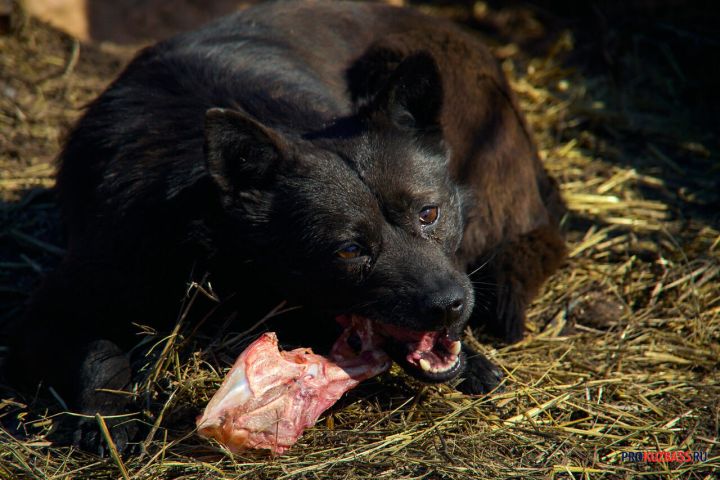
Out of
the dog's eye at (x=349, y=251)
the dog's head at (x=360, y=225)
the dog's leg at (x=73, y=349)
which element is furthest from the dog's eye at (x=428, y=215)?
the dog's leg at (x=73, y=349)

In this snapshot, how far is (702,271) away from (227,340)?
261 centimetres

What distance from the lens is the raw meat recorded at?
10.0 ft

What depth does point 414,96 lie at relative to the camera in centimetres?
374

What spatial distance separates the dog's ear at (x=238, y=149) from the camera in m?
3.17

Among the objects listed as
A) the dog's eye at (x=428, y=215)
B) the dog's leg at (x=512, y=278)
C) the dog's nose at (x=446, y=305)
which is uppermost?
the dog's eye at (x=428, y=215)

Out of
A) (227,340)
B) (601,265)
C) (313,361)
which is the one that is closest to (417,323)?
(313,361)

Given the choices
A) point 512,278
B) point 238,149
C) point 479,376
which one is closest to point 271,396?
point 238,149

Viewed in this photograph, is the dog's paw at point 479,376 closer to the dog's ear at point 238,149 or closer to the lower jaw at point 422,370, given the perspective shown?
the lower jaw at point 422,370

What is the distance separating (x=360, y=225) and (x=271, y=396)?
2.48 ft

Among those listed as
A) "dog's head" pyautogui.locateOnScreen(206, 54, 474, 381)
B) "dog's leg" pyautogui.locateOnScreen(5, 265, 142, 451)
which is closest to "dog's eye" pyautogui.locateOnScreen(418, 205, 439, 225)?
"dog's head" pyautogui.locateOnScreen(206, 54, 474, 381)

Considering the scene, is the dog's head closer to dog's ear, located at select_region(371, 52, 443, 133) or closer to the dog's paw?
dog's ear, located at select_region(371, 52, 443, 133)

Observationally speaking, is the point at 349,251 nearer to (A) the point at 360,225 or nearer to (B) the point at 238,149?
(A) the point at 360,225

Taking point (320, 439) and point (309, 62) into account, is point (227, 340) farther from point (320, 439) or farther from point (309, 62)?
point (309, 62)

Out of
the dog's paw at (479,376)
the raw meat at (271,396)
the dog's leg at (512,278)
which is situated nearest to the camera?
the raw meat at (271,396)
